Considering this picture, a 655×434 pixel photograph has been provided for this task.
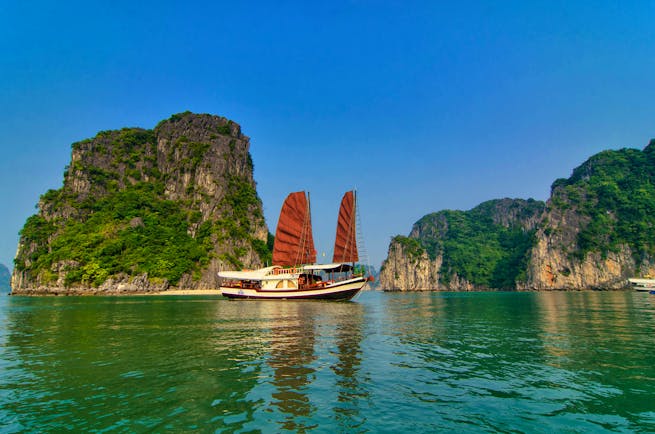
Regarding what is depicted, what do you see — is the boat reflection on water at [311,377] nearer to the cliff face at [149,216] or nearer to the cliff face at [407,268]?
the cliff face at [149,216]

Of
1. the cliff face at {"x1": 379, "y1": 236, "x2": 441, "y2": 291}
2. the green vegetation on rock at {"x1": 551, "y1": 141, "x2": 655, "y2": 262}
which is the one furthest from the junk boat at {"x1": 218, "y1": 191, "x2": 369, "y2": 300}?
the cliff face at {"x1": 379, "y1": 236, "x2": 441, "y2": 291}

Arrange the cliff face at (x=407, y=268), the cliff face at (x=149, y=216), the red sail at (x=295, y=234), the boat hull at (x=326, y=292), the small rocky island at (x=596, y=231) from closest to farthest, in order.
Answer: the boat hull at (x=326, y=292)
the red sail at (x=295, y=234)
the cliff face at (x=149, y=216)
the small rocky island at (x=596, y=231)
the cliff face at (x=407, y=268)

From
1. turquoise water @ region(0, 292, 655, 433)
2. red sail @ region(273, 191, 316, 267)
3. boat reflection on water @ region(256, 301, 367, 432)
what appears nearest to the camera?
turquoise water @ region(0, 292, 655, 433)

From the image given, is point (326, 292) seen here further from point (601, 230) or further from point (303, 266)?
point (601, 230)

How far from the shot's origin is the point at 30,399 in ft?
26.6

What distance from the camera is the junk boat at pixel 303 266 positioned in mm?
44781

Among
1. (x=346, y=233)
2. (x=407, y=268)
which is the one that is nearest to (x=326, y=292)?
(x=346, y=233)

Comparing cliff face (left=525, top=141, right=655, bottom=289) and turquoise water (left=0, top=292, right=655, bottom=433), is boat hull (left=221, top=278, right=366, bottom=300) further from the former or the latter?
cliff face (left=525, top=141, right=655, bottom=289)

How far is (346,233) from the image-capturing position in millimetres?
45312

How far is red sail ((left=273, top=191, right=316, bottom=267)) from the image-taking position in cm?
4859

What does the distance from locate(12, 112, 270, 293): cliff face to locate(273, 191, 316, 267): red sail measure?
54052 millimetres

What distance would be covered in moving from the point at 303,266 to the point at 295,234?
4591mm

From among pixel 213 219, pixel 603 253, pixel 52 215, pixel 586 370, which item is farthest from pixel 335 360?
pixel 603 253

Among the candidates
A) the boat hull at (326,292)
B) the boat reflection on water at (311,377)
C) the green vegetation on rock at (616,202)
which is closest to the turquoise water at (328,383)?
the boat reflection on water at (311,377)
